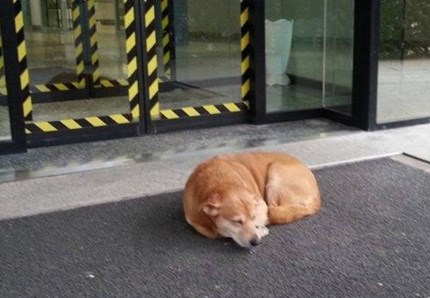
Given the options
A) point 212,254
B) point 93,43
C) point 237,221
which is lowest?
point 212,254

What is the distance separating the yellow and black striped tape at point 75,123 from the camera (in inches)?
219

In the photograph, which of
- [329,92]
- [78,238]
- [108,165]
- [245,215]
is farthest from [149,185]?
[329,92]

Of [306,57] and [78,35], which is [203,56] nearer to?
[306,57]

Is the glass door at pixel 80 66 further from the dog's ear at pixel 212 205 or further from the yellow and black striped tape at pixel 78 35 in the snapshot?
the dog's ear at pixel 212 205

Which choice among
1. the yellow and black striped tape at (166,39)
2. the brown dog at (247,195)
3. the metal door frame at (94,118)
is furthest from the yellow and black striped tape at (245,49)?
the brown dog at (247,195)

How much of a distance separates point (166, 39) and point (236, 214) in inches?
122

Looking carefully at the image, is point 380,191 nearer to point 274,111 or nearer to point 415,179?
point 415,179

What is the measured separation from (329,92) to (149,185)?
2623mm

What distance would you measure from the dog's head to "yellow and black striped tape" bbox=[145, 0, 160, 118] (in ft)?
8.53

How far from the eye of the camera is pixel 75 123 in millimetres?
5688

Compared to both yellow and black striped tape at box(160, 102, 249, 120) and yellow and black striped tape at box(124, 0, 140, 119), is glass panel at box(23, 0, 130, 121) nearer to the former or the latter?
yellow and black striped tape at box(124, 0, 140, 119)

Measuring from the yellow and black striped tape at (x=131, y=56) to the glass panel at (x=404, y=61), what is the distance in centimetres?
220

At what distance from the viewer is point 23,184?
4520 mm

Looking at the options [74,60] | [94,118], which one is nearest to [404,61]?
[94,118]
